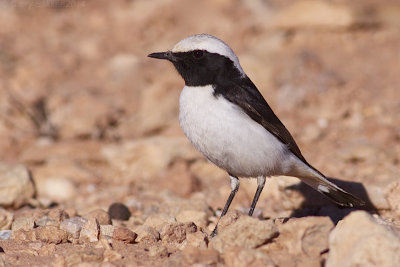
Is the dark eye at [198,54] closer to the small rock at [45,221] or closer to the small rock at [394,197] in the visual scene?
the small rock at [45,221]

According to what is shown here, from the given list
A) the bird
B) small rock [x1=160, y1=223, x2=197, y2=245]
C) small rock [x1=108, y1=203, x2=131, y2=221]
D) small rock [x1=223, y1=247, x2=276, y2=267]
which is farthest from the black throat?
small rock [x1=223, y1=247, x2=276, y2=267]

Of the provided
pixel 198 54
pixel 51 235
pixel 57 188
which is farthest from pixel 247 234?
pixel 57 188

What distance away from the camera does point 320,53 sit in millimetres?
11664

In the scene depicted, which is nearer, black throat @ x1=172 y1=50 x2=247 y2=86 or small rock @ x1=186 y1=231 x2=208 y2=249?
small rock @ x1=186 y1=231 x2=208 y2=249

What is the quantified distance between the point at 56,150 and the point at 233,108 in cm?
467

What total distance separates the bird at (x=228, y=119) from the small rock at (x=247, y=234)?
1.05 meters

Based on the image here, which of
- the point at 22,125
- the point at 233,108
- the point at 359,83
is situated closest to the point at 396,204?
the point at 233,108

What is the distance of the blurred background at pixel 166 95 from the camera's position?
7852 millimetres

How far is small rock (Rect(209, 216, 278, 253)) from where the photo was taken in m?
4.26

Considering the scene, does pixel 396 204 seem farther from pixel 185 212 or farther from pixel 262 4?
pixel 262 4

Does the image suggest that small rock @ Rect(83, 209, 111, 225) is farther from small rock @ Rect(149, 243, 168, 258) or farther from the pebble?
small rock @ Rect(149, 243, 168, 258)

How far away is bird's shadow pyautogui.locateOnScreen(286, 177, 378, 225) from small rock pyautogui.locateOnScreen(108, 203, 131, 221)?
1699 millimetres

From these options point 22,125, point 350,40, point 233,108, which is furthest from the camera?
point 350,40

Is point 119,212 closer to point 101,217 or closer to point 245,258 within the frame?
point 101,217
